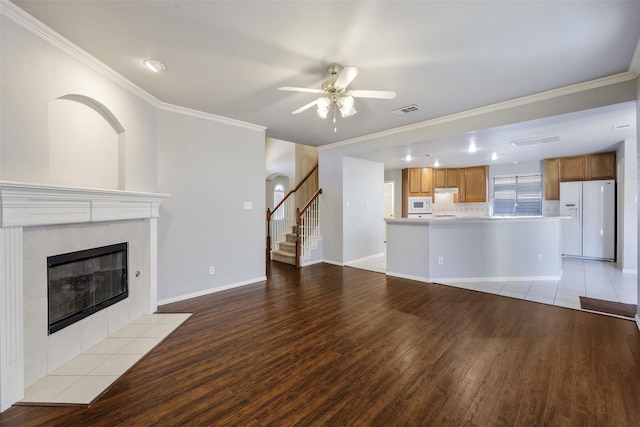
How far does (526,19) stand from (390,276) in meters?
3.91

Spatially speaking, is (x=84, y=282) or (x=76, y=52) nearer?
(x=76, y=52)

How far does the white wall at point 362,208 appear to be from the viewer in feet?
19.1

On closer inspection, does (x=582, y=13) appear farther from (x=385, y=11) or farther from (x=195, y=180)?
(x=195, y=180)

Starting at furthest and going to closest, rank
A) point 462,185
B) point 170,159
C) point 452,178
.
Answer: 1. point 452,178
2. point 462,185
3. point 170,159

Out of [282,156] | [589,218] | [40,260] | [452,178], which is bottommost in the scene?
[40,260]

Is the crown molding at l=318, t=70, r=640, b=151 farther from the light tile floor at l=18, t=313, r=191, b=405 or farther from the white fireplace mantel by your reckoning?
the light tile floor at l=18, t=313, r=191, b=405

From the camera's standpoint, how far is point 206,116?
383 cm

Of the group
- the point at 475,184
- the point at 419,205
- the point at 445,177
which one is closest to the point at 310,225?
the point at 419,205

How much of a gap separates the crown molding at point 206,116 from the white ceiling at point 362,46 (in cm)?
15

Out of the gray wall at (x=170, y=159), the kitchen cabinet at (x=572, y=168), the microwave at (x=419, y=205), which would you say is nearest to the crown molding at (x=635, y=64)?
the gray wall at (x=170, y=159)

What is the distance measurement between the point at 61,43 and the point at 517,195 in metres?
9.11

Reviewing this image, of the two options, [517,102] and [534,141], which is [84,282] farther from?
[534,141]

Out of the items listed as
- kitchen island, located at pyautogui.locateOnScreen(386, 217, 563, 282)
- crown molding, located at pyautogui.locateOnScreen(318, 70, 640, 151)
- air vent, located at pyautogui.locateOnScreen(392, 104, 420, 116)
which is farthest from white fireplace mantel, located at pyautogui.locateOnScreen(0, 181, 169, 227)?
kitchen island, located at pyautogui.locateOnScreen(386, 217, 563, 282)

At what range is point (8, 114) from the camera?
1821 mm
